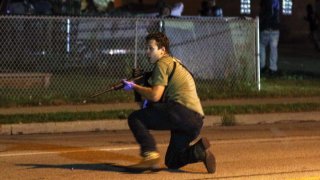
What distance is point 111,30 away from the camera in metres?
18.1

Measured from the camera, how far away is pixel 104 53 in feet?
56.4

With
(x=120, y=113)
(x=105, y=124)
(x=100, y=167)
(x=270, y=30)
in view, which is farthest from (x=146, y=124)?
(x=270, y=30)

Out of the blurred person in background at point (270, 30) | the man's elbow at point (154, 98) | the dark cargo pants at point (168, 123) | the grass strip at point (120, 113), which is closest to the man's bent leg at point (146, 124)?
the dark cargo pants at point (168, 123)

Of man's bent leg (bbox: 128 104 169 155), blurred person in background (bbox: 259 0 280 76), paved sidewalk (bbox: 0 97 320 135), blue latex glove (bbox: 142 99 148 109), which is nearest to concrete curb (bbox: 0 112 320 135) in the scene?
paved sidewalk (bbox: 0 97 320 135)

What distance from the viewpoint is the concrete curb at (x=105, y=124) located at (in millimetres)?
11602

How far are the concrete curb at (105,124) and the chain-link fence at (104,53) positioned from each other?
2.48 m

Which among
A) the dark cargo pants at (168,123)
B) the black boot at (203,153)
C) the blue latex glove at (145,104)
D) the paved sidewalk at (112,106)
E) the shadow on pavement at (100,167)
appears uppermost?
the blue latex glove at (145,104)

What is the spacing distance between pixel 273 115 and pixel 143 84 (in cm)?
571

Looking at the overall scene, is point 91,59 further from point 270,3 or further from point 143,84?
point 143,84

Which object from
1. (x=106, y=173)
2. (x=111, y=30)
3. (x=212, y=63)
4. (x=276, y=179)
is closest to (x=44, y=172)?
(x=106, y=173)

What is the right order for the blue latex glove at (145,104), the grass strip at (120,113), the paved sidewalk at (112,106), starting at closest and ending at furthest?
the blue latex glove at (145,104) < the grass strip at (120,113) < the paved sidewalk at (112,106)

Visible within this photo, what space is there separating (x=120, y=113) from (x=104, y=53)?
4861 mm

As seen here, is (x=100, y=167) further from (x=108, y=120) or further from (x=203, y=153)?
(x=108, y=120)

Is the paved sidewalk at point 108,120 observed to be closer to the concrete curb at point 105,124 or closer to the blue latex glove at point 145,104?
the concrete curb at point 105,124
